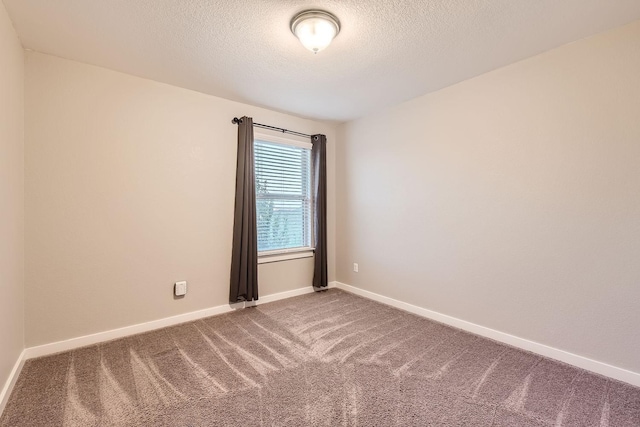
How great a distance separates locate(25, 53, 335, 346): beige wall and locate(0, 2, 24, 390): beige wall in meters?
0.11

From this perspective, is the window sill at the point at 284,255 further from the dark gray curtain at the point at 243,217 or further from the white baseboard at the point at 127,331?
the white baseboard at the point at 127,331

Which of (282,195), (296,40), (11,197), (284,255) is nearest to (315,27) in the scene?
(296,40)

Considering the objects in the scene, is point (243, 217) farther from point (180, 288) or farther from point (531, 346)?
point (531, 346)

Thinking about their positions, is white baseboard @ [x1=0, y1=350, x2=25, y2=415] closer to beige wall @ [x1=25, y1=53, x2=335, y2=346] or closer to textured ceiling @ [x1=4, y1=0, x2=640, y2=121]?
beige wall @ [x1=25, y1=53, x2=335, y2=346]

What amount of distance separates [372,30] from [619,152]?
1.87 m

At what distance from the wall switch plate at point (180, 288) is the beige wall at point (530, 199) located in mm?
2271

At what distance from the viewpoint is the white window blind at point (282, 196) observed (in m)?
3.54

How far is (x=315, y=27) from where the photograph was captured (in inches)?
72.6

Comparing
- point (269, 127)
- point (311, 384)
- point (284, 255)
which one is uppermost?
point (269, 127)

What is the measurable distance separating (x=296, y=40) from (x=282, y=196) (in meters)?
1.94

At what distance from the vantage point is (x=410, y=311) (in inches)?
128

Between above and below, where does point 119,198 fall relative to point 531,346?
above

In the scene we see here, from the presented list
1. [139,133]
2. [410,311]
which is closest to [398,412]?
[410,311]

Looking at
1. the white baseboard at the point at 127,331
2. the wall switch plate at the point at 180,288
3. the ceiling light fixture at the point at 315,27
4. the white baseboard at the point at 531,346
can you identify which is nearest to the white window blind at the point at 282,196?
the white baseboard at the point at 127,331
